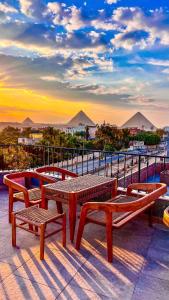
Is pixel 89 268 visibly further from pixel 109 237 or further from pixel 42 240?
pixel 42 240

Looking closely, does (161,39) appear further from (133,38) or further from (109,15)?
(109,15)

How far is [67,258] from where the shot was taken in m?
3.02

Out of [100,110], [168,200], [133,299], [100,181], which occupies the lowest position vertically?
[133,299]

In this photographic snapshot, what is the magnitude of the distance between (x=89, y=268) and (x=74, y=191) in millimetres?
977

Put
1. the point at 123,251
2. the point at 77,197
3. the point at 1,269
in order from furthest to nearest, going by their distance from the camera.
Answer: the point at 77,197 → the point at 123,251 → the point at 1,269

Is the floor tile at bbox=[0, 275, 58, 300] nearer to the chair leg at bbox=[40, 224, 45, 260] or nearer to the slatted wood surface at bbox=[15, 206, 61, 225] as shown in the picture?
the chair leg at bbox=[40, 224, 45, 260]

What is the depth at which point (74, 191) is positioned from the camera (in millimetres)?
3465

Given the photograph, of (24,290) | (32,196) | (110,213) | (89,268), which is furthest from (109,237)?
(32,196)

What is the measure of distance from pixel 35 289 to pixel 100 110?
115ft

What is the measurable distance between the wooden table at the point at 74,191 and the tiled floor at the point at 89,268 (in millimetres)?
454

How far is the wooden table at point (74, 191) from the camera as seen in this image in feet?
11.1

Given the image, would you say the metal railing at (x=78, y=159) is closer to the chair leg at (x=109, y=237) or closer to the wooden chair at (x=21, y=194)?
the wooden chair at (x=21, y=194)

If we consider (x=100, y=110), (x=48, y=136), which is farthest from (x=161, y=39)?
(x=48, y=136)

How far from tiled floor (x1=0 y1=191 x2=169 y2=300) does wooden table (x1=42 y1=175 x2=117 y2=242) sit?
0.45m
